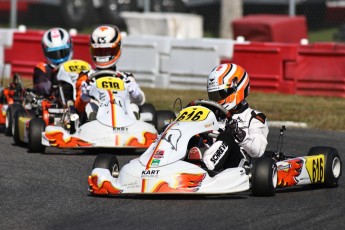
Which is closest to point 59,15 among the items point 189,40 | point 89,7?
point 89,7

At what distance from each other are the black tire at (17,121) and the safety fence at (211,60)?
5.59m

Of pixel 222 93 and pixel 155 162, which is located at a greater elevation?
pixel 222 93

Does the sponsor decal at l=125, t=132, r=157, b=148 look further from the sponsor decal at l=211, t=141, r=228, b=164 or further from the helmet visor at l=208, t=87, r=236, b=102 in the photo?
the sponsor decal at l=211, t=141, r=228, b=164

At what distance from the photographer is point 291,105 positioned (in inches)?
600

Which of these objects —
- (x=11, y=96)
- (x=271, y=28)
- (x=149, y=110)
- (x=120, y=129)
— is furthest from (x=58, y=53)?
(x=271, y=28)

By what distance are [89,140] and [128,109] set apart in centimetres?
66

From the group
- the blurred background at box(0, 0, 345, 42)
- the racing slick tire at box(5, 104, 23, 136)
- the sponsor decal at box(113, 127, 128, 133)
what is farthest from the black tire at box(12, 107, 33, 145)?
the blurred background at box(0, 0, 345, 42)

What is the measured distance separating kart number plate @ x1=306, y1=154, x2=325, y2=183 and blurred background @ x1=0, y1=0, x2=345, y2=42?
41.2 feet

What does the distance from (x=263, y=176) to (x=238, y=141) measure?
1.66 feet

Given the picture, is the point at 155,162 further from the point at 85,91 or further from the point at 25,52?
the point at 25,52

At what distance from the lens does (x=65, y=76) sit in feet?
40.6

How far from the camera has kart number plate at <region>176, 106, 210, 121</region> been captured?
8.32 meters

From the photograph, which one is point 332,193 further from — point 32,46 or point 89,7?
point 89,7

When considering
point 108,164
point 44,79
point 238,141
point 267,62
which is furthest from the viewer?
point 267,62
